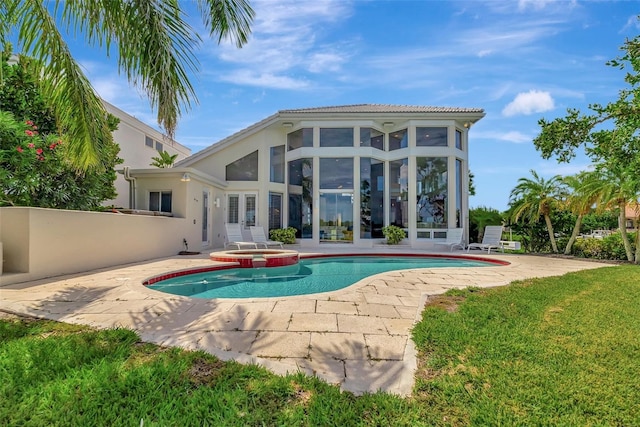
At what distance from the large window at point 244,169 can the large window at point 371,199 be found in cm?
579

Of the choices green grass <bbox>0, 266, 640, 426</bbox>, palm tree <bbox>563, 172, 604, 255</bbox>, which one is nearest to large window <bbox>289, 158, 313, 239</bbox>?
palm tree <bbox>563, 172, 604, 255</bbox>

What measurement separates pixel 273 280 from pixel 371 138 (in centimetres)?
1096

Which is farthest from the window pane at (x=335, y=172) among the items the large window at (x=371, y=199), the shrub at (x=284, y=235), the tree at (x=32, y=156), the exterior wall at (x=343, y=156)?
the tree at (x=32, y=156)

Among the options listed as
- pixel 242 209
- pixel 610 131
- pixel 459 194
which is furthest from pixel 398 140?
pixel 610 131

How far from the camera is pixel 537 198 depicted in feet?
41.9

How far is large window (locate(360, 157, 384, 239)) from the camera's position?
15695 millimetres

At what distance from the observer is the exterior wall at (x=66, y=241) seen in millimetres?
6234

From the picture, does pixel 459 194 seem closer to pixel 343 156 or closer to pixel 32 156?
pixel 343 156

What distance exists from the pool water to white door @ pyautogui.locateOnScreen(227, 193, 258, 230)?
5.94 m

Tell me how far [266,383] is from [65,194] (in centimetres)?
992

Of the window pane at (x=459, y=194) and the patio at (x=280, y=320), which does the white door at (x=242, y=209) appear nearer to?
the patio at (x=280, y=320)

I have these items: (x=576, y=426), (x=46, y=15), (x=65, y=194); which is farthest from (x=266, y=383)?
(x=65, y=194)

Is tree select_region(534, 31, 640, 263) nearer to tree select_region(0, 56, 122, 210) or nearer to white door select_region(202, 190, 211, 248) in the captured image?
tree select_region(0, 56, 122, 210)

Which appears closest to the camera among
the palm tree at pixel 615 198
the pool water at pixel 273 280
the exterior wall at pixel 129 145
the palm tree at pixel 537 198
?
the pool water at pixel 273 280
